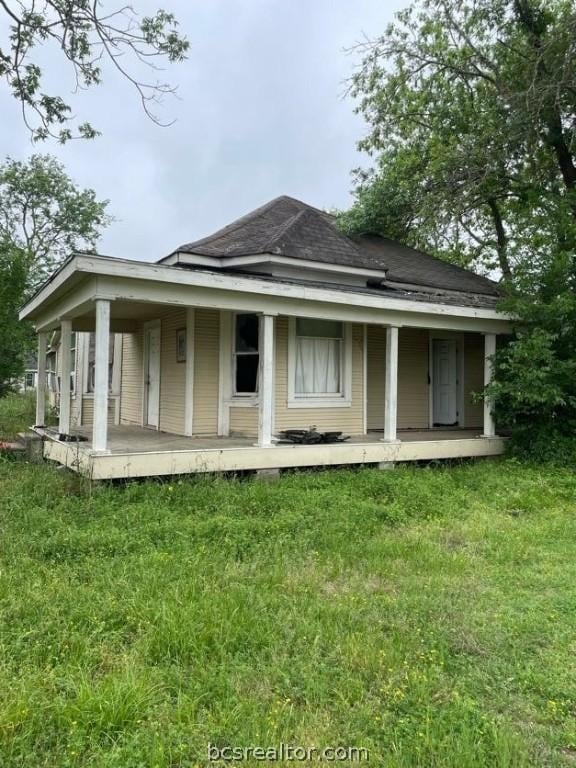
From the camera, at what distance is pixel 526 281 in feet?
31.9

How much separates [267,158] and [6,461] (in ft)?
60.0

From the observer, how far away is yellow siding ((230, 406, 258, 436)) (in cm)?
885

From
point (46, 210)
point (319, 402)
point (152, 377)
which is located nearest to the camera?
point (319, 402)

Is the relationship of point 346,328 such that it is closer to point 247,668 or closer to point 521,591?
point 521,591

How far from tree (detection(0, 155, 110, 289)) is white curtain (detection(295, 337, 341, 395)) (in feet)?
94.6

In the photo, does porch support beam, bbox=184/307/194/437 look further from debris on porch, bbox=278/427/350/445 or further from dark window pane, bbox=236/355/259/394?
debris on porch, bbox=278/427/350/445

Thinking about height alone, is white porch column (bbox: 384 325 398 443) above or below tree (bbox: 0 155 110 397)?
below

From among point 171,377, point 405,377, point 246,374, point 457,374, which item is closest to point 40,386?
point 171,377

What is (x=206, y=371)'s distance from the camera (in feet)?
29.5

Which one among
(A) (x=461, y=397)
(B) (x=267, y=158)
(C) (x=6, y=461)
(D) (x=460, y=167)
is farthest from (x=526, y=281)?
(B) (x=267, y=158)

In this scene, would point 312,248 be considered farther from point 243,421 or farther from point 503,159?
point 503,159

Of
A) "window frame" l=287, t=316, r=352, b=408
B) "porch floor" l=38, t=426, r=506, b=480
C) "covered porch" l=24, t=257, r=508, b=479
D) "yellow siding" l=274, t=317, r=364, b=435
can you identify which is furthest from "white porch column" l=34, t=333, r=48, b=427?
"window frame" l=287, t=316, r=352, b=408

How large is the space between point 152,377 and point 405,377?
5415 millimetres

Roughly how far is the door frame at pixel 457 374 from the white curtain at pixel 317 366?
3233 mm
